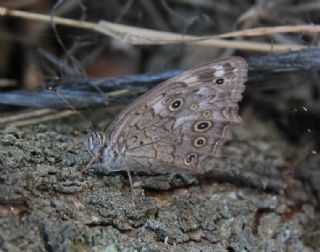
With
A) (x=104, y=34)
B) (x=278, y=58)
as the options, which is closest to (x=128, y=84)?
(x=104, y=34)

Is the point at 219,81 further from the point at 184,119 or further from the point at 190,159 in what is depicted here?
the point at 190,159

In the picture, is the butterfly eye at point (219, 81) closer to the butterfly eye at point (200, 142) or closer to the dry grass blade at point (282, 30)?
the butterfly eye at point (200, 142)

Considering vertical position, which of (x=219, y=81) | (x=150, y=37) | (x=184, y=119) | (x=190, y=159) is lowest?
(x=190, y=159)

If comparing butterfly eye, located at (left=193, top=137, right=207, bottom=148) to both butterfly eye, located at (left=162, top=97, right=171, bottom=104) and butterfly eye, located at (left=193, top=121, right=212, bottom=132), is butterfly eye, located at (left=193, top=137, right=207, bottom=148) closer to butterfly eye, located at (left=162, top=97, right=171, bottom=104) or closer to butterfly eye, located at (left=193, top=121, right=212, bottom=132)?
butterfly eye, located at (left=193, top=121, right=212, bottom=132)

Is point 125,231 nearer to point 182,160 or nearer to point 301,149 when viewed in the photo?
point 182,160

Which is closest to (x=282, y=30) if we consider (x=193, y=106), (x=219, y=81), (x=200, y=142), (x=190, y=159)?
(x=219, y=81)

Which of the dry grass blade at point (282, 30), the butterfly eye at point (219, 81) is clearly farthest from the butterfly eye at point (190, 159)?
the dry grass blade at point (282, 30)

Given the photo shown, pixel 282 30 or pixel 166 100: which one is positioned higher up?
pixel 282 30
